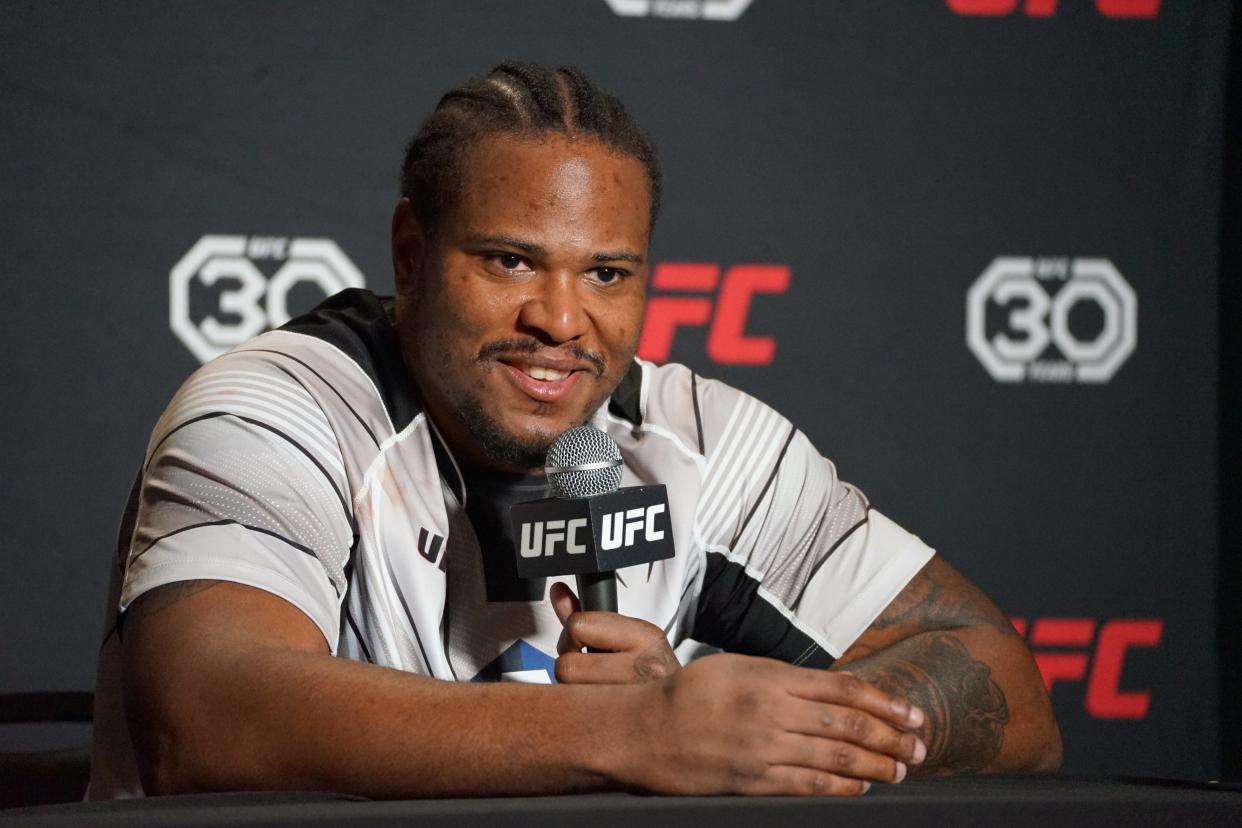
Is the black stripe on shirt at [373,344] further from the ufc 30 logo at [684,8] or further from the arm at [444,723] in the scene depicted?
the ufc 30 logo at [684,8]

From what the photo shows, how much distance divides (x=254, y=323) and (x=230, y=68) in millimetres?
397

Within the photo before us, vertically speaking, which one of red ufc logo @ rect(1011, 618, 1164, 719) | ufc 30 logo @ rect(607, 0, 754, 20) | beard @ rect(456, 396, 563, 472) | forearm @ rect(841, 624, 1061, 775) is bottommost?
red ufc logo @ rect(1011, 618, 1164, 719)

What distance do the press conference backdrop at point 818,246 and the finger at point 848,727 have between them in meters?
1.33

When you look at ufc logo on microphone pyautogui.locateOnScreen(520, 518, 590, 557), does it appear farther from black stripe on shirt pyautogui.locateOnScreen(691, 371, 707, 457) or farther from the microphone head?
black stripe on shirt pyautogui.locateOnScreen(691, 371, 707, 457)

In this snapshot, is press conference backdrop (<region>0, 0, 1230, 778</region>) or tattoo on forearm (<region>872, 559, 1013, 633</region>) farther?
press conference backdrop (<region>0, 0, 1230, 778</region>)

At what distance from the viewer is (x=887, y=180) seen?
2.36 m

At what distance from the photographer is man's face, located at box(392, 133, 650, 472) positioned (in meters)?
1.39

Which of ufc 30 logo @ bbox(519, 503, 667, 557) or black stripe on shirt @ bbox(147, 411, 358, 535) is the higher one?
black stripe on shirt @ bbox(147, 411, 358, 535)

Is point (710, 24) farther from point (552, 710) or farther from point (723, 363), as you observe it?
point (552, 710)

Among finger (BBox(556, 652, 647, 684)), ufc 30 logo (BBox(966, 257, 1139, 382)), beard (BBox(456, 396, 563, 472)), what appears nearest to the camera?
finger (BBox(556, 652, 647, 684))

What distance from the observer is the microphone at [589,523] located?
3.69 feet

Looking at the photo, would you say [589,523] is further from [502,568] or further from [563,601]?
[502,568]

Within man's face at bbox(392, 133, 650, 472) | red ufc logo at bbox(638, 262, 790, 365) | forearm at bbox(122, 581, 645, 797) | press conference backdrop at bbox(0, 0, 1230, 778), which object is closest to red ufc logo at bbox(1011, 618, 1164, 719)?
press conference backdrop at bbox(0, 0, 1230, 778)

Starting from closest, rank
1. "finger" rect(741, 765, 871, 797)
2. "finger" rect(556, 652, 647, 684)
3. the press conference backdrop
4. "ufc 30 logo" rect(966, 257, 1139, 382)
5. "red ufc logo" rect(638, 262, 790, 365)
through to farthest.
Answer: "finger" rect(741, 765, 871, 797) → "finger" rect(556, 652, 647, 684) → the press conference backdrop → "red ufc logo" rect(638, 262, 790, 365) → "ufc 30 logo" rect(966, 257, 1139, 382)
